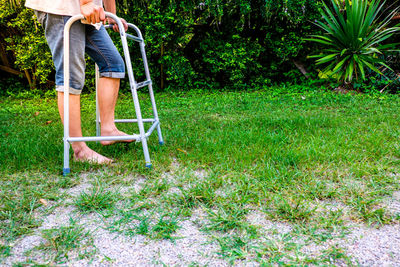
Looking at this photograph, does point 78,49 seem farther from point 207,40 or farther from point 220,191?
point 207,40

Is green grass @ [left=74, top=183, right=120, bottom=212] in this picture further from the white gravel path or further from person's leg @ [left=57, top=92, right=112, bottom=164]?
person's leg @ [left=57, top=92, right=112, bottom=164]

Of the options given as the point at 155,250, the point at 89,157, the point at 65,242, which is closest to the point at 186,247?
the point at 155,250

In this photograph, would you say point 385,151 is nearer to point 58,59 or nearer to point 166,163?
point 166,163

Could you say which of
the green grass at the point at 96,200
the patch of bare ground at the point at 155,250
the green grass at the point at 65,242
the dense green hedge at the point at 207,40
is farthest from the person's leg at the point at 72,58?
the dense green hedge at the point at 207,40

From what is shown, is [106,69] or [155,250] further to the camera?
[106,69]

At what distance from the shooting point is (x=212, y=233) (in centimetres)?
131

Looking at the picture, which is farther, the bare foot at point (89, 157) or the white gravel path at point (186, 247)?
the bare foot at point (89, 157)

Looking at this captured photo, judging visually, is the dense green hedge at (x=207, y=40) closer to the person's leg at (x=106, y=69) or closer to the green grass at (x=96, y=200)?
the person's leg at (x=106, y=69)

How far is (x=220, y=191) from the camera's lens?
5.56 ft

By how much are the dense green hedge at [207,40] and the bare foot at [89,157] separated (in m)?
3.83

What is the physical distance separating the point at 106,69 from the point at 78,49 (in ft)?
0.76

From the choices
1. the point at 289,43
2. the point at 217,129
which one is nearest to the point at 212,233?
the point at 217,129

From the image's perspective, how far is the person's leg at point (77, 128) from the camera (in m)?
2.05

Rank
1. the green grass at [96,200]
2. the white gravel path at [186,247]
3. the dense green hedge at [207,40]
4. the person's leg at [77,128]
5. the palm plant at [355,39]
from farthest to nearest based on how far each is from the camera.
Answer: the dense green hedge at [207,40] → the palm plant at [355,39] → the person's leg at [77,128] → the green grass at [96,200] → the white gravel path at [186,247]
